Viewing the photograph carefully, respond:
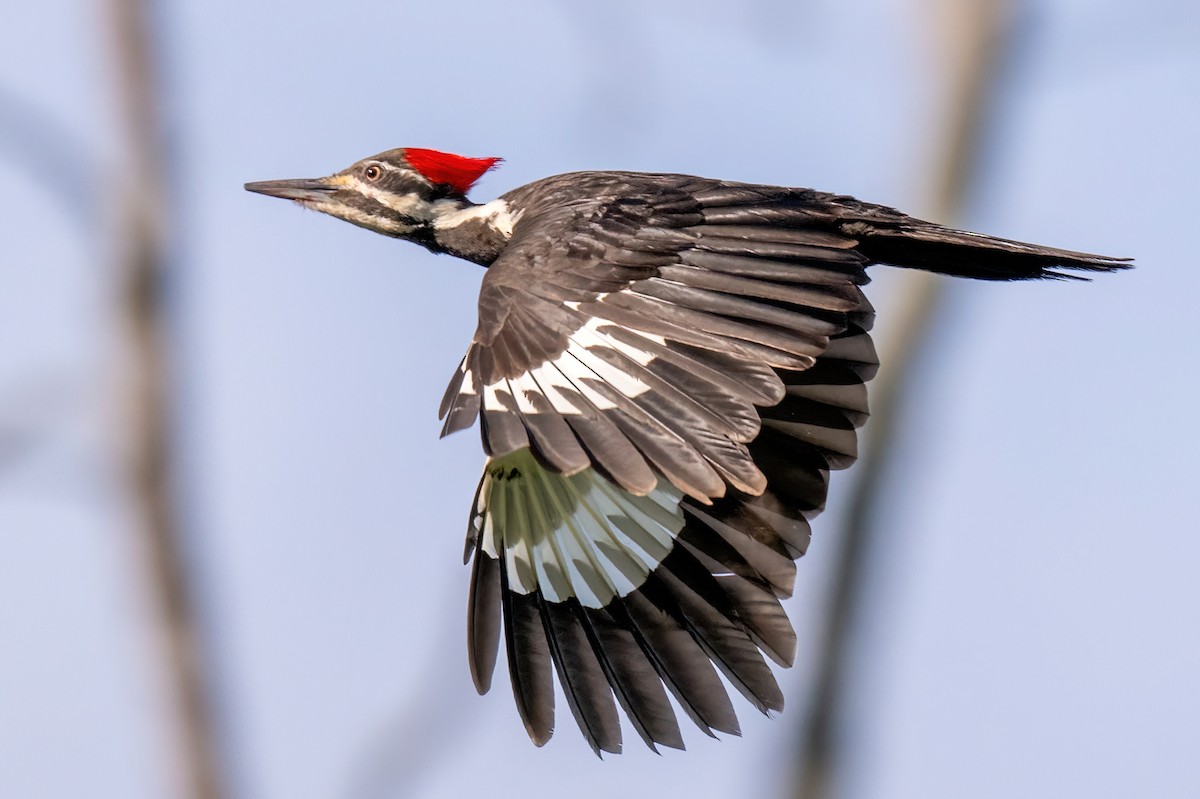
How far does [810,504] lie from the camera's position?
4316 millimetres

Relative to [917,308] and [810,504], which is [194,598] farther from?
[917,308]

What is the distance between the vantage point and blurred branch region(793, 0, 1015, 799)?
4.79 meters

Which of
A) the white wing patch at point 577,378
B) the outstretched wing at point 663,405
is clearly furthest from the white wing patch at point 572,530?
the white wing patch at point 577,378

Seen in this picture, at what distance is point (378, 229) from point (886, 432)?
1932 mm

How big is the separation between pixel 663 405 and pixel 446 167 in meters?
2.07

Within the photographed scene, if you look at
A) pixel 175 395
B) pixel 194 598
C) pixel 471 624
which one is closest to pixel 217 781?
pixel 194 598

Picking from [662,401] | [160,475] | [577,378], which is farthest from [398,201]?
[160,475]

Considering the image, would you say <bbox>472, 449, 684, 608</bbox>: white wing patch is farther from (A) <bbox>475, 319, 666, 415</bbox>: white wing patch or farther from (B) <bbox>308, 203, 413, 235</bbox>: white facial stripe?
(B) <bbox>308, 203, 413, 235</bbox>: white facial stripe

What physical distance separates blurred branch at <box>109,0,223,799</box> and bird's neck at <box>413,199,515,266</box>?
2.45 m

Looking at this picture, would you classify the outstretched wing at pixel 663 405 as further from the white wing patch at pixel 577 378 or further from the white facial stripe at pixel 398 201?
the white facial stripe at pixel 398 201

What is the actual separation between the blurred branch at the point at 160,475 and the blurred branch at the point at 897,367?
2.78m

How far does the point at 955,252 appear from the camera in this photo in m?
4.30

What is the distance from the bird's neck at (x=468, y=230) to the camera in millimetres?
4871

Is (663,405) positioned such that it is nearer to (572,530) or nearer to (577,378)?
(577,378)
